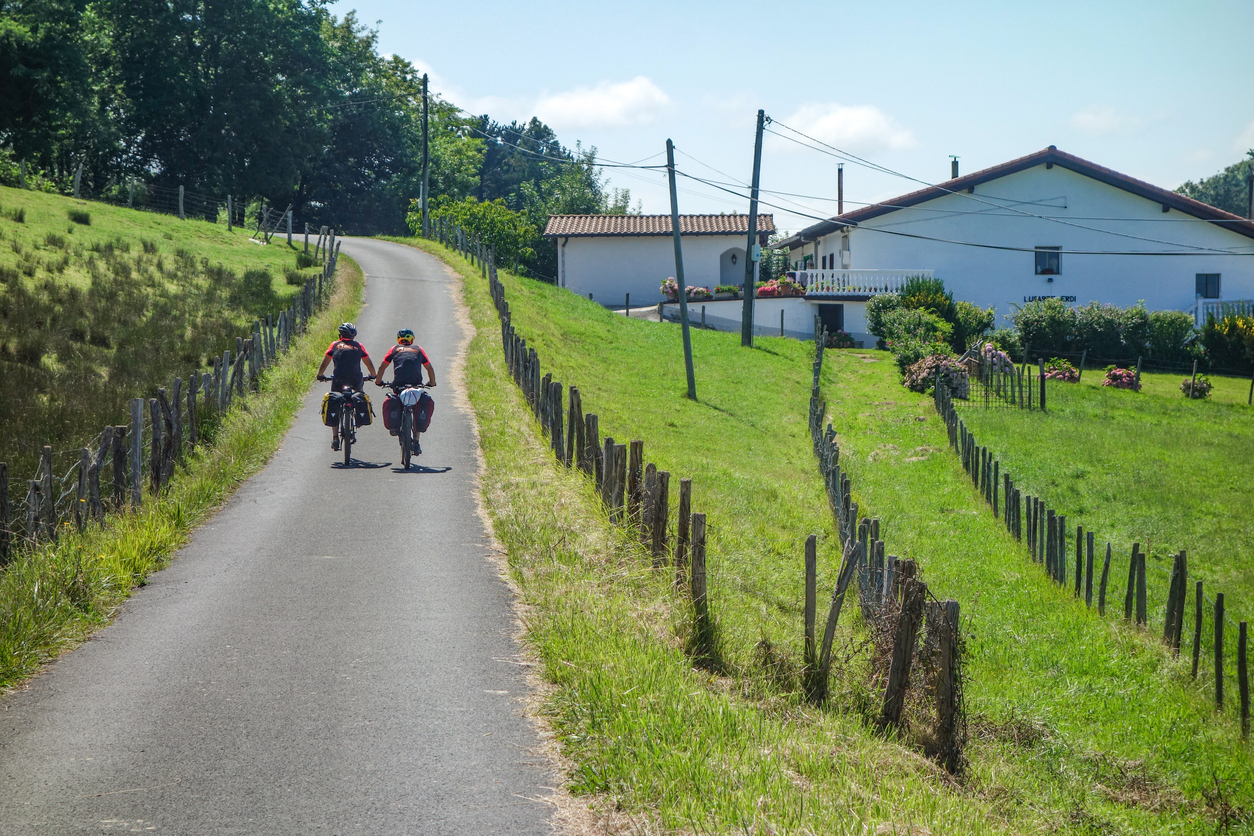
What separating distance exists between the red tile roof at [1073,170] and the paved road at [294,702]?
→ 34.4 meters

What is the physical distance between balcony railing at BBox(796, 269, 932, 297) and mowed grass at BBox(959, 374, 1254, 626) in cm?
1285

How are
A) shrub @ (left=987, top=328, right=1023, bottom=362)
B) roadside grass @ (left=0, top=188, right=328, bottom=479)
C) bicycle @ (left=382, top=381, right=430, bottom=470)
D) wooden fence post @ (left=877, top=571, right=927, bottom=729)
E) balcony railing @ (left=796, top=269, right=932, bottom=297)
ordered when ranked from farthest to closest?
balcony railing @ (left=796, top=269, right=932, bottom=297), shrub @ (left=987, top=328, right=1023, bottom=362), roadside grass @ (left=0, top=188, right=328, bottom=479), bicycle @ (left=382, top=381, right=430, bottom=470), wooden fence post @ (left=877, top=571, right=927, bottom=729)

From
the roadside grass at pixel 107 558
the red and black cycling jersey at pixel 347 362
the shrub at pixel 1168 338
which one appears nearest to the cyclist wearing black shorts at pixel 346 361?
the red and black cycling jersey at pixel 347 362

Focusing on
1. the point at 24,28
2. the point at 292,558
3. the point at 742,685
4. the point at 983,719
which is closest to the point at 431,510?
the point at 292,558

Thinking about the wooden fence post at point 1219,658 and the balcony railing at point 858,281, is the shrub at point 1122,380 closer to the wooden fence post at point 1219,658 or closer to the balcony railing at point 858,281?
the balcony railing at point 858,281

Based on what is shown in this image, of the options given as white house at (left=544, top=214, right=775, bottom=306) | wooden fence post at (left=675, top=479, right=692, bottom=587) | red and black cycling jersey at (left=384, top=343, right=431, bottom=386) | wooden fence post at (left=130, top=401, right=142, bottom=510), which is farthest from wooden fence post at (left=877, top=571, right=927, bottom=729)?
white house at (left=544, top=214, right=775, bottom=306)

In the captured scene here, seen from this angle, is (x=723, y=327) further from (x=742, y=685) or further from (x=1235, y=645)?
(x=742, y=685)

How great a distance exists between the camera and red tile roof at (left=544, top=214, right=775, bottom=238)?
53.5 meters

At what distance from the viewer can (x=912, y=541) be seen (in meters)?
15.4

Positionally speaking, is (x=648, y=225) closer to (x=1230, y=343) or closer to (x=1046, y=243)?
(x=1046, y=243)

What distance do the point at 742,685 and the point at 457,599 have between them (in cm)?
254

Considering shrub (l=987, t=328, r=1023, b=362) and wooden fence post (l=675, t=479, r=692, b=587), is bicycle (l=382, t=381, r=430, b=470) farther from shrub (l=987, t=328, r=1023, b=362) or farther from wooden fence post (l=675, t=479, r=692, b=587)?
shrub (l=987, t=328, r=1023, b=362)

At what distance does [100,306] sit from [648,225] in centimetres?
3165

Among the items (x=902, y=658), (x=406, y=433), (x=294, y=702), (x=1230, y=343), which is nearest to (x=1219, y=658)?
(x=902, y=658)
